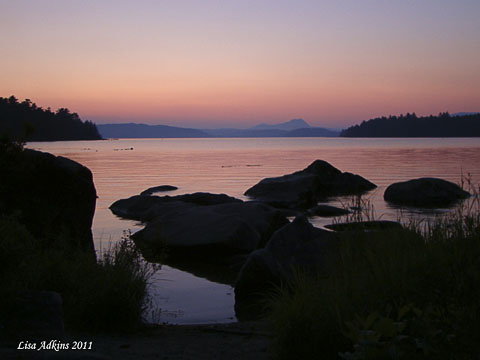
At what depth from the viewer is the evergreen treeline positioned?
128750 millimetres

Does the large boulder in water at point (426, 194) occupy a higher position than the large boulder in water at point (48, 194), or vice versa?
the large boulder in water at point (48, 194)

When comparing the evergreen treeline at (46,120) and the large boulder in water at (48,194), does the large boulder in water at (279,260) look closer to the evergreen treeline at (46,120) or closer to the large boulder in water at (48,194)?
the large boulder in water at (48,194)

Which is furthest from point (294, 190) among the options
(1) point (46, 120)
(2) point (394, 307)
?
(1) point (46, 120)

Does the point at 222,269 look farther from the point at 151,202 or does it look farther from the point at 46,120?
the point at 46,120

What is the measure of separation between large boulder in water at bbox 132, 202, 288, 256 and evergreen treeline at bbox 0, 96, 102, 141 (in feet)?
323

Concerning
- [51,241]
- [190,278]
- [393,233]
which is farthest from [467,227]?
[51,241]

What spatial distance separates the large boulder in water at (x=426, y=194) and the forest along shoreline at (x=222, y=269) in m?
12.9

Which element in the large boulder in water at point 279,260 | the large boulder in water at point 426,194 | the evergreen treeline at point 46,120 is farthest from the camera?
the evergreen treeline at point 46,120

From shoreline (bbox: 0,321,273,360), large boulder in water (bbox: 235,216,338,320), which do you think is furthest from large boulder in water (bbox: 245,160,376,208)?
shoreline (bbox: 0,321,273,360)

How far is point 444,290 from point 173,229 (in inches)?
334

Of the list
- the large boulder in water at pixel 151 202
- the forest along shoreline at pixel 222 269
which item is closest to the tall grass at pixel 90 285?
the forest along shoreline at pixel 222 269

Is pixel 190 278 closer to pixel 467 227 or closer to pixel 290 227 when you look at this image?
pixel 290 227

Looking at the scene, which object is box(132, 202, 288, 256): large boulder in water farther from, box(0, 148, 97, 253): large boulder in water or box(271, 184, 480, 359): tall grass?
box(271, 184, 480, 359): tall grass

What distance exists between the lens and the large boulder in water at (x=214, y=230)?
11.9m
